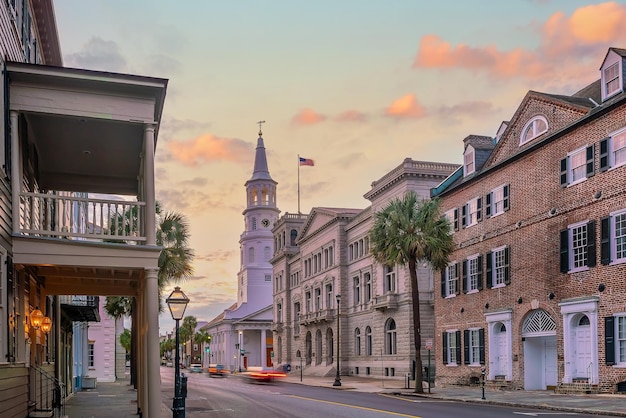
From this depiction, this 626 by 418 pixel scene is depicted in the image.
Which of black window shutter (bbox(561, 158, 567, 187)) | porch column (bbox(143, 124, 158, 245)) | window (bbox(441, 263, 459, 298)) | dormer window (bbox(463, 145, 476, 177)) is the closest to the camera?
porch column (bbox(143, 124, 158, 245))

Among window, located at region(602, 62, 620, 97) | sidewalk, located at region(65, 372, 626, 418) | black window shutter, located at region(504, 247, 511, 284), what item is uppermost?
window, located at region(602, 62, 620, 97)

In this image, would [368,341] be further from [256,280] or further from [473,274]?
[256,280]

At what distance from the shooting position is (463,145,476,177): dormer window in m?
45.2

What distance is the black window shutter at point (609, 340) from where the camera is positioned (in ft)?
99.6

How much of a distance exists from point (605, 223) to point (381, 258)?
13128 mm

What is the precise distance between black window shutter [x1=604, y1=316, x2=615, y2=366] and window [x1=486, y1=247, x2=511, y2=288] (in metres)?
8.58

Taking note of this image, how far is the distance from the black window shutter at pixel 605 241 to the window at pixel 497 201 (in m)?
8.44

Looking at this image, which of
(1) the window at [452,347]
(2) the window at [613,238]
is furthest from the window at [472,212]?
(2) the window at [613,238]

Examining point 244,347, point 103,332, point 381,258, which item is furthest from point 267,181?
point 381,258

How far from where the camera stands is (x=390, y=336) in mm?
61875

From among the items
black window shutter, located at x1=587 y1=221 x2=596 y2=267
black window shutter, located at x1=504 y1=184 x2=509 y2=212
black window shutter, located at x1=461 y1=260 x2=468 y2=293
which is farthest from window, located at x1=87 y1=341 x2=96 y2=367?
black window shutter, located at x1=587 y1=221 x2=596 y2=267

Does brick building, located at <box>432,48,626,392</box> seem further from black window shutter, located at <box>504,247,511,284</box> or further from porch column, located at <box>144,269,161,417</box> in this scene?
porch column, located at <box>144,269,161,417</box>

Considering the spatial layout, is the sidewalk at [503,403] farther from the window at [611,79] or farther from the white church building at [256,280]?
the white church building at [256,280]

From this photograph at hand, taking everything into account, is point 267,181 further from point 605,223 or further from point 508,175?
point 605,223
